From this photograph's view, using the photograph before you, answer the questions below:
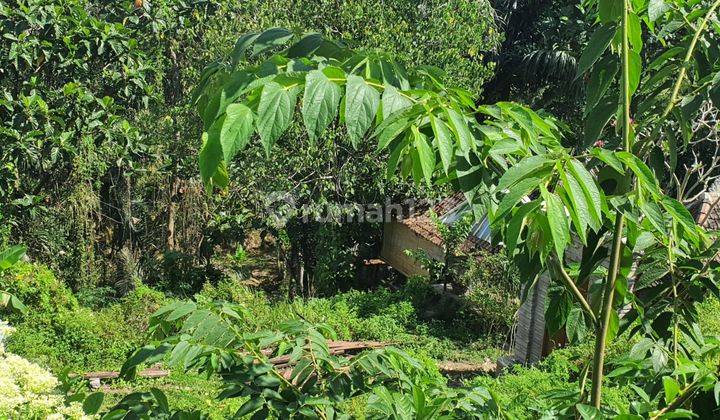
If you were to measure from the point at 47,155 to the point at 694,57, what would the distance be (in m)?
8.68

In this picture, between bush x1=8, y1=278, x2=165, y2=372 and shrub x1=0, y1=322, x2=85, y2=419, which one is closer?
shrub x1=0, y1=322, x2=85, y2=419

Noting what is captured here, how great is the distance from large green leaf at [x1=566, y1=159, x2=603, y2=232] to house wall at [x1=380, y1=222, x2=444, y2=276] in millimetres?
9900

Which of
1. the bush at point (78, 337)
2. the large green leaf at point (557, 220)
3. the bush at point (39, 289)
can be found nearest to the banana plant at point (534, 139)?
the large green leaf at point (557, 220)

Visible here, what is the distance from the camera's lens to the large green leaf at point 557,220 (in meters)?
1.49

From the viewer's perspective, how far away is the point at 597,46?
1.81m

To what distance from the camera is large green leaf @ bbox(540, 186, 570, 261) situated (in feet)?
4.89

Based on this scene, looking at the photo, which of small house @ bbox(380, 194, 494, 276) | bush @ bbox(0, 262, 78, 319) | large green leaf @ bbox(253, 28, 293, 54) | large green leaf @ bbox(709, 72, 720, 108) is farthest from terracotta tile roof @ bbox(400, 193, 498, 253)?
large green leaf @ bbox(253, 28, 293, 54)

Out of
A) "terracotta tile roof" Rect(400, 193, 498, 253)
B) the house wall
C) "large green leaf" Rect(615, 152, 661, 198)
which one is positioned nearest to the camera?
"large green leaf" Rect(615, 152, 661, 198)

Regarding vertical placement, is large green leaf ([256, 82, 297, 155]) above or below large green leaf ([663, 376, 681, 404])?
above

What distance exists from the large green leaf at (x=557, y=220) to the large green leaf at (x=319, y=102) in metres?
0.43

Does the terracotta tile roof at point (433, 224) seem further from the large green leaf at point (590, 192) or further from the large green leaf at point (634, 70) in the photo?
the large green leaf at point (590, 192)

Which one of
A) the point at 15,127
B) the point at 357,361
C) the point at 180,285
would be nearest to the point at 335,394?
the point at 357,361

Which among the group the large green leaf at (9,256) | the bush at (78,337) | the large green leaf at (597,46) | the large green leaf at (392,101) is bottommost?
the bush at (78,337)

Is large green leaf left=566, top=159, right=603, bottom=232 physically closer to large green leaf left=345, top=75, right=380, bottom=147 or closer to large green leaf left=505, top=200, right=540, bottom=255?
large green leaf left=505, top=200, right=540, bottom=255
